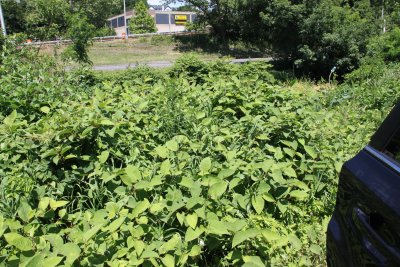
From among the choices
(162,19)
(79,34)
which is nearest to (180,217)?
(79,34)

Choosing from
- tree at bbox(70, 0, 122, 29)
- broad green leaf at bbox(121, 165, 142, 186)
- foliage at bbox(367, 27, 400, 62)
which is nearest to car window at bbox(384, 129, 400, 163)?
broad green leaf at bbox(121, 165, 142, 186)

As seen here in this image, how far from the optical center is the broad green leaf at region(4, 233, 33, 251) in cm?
157

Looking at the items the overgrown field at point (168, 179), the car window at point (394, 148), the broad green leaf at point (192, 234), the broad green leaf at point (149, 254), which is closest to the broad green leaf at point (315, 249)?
the overgrown field at point (168, 179)

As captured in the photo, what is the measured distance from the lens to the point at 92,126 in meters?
2.61

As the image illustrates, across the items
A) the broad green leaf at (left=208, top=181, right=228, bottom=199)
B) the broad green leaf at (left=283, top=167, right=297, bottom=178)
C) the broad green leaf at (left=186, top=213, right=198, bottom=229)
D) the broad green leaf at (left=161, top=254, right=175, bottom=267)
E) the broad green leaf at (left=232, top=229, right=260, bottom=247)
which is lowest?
the broad green leaf at (left=161, top=254, right=175, bottom=267)

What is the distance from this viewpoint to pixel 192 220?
5.91ft

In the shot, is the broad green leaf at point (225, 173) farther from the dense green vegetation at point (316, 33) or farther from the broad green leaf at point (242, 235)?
the dense green vegetation at point (316, 33)

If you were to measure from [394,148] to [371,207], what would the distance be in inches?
10.6

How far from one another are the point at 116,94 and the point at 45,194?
2.02m

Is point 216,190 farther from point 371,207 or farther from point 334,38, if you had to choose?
point 334,38

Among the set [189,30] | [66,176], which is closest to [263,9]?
[189,30]

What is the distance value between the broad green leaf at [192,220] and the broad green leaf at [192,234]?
0.10 ft

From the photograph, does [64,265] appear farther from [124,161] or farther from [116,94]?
[116,94]

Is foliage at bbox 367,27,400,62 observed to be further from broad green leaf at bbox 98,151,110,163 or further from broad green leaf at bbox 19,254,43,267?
broad green leaf at bbox 19,254,43,267
